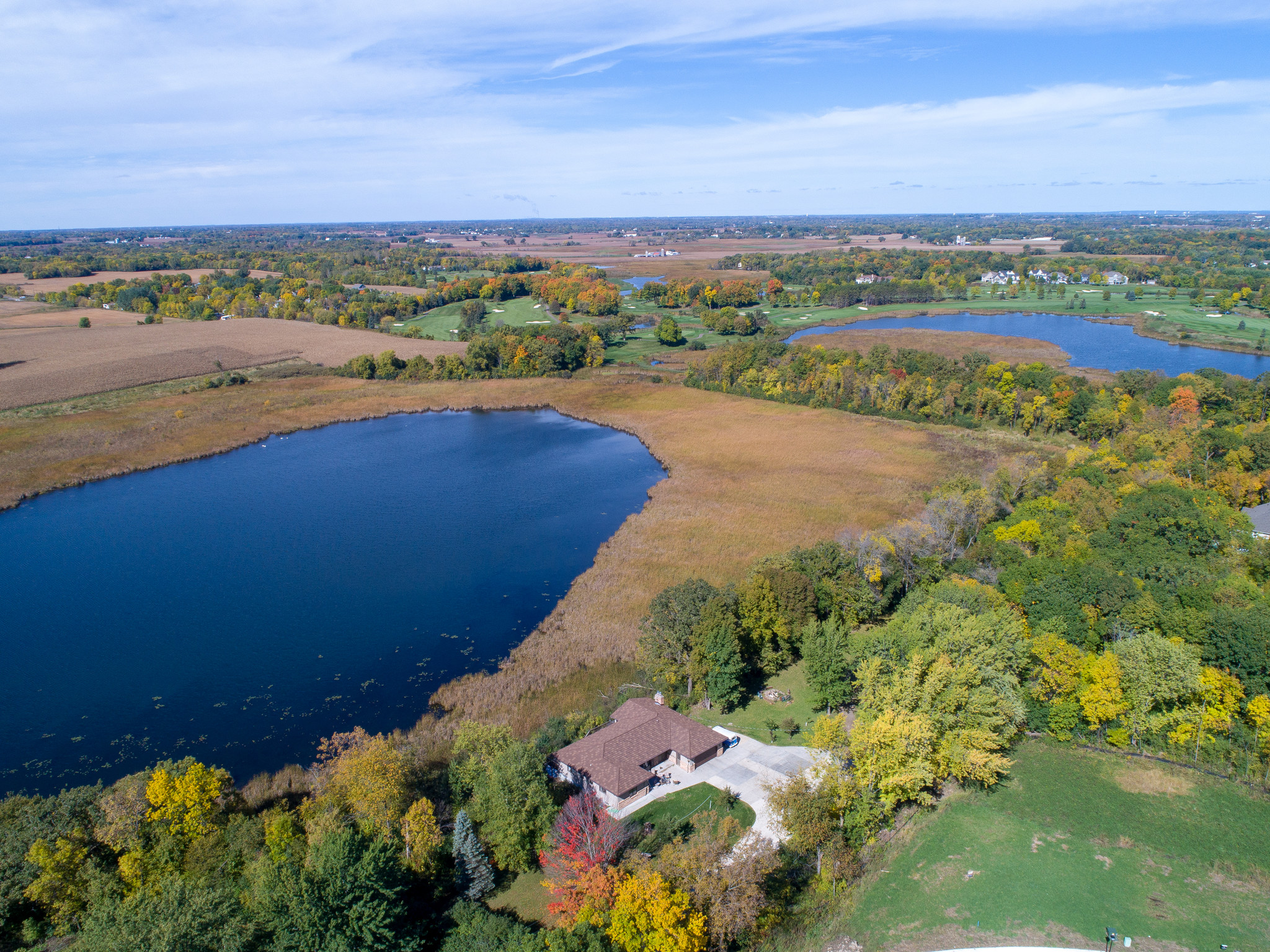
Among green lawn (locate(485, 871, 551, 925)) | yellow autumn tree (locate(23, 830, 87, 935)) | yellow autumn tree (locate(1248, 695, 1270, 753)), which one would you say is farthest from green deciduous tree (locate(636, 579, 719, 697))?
yellow autumn tree (locate(1248, 695, 1270, 753))

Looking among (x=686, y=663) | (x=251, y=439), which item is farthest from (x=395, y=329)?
(x=686, y=663)

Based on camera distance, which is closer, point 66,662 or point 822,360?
point 66,662

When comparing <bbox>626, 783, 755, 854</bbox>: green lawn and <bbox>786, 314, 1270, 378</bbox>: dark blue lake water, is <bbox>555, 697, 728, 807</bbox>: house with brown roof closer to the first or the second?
<bbox>626, 783, 755, 854</bbox>: green lawn

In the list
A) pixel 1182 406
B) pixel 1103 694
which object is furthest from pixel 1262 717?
pixel 1182 406

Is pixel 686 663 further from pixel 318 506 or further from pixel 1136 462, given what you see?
pixel 1136 462

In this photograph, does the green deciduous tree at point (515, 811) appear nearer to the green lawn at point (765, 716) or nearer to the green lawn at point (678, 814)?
the green lawn at point (678, 814)

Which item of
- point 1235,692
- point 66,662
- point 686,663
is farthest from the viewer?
point 66,662
